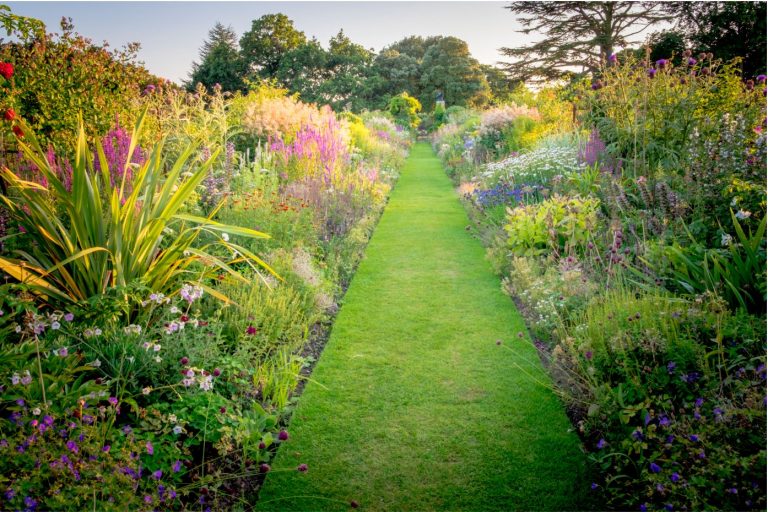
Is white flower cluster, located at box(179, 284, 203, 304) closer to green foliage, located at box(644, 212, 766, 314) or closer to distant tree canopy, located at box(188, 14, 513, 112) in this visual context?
green foliage, located at box(644, 212, 766, 314)

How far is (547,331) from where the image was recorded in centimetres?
393

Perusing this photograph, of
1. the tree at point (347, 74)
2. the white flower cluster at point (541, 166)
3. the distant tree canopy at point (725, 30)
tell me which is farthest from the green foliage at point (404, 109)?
the white flower cluster at point (541, 166)

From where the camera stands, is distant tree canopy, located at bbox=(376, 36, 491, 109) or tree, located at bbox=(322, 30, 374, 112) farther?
distant tree canopy, located at bbox=(376, 36, 491, 109)

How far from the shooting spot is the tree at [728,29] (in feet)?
64.0

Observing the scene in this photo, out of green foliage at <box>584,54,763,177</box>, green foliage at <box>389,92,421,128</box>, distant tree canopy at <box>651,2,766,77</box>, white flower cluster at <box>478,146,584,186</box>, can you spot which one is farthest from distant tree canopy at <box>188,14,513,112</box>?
green foliage at <box>584,54,763,177</box>

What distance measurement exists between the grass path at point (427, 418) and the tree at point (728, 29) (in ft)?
68.7

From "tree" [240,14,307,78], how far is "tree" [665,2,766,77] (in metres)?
27.1

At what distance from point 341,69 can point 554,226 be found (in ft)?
116

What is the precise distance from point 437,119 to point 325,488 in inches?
1170

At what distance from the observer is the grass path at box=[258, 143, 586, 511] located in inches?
95.6

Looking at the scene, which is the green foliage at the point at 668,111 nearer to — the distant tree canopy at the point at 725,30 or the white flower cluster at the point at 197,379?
the white flower cluster at the point at 197,379

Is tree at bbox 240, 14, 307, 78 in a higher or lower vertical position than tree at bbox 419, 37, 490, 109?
higher

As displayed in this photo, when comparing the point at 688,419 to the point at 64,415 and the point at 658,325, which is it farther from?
the point at 64,415

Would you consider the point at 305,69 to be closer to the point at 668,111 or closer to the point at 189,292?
the point at 668,111
